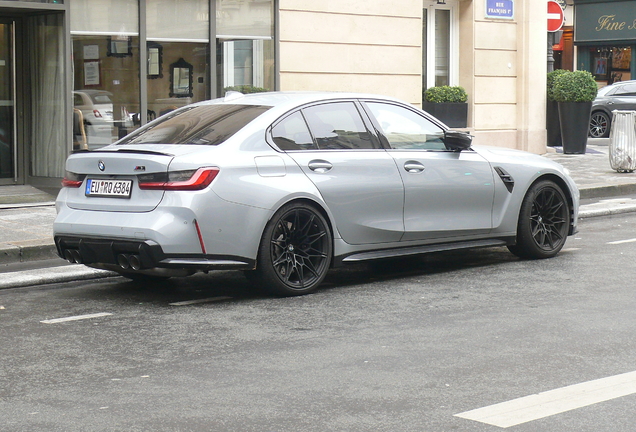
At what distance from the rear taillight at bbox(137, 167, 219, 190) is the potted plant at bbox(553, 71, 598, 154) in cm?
1479

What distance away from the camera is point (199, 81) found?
1506cm

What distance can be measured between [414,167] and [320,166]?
0.89m

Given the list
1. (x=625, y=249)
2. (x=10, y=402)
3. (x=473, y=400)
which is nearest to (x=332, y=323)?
(x=473, y=400)

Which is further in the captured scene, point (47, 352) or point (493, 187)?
point (493, 187)

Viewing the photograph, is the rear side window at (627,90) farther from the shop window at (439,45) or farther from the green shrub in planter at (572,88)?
the shop window at (439,45)

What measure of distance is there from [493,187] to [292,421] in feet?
14.8

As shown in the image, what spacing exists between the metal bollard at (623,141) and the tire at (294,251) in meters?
10.3

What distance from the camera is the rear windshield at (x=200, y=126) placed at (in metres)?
7.29

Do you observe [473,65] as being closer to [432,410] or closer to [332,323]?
[332,323]

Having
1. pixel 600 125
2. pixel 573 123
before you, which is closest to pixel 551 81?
pixel 573 123

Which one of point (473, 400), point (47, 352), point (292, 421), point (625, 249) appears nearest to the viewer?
point (292, 421)

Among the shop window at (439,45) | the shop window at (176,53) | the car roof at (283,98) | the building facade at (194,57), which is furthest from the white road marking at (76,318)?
the shop window at (439,45)

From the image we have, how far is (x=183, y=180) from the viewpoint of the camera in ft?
22.2

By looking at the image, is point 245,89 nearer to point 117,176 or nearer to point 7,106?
point 7,106
